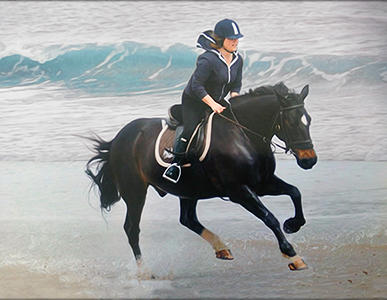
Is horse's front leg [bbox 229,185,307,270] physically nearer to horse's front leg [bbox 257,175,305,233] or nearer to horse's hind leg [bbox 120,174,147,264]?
horse's front leg [bbox 257,175,305,233]

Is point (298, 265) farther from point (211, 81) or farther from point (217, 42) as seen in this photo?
point (217, 42)

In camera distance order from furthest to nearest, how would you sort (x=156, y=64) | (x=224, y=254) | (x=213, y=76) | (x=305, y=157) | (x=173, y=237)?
1. (x=156, y=64)
2. (x=173, y=237)
3. (x=224, y=254)
4. (x=213, y=76)
5. (x=305, y=157)

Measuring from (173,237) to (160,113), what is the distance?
96cm

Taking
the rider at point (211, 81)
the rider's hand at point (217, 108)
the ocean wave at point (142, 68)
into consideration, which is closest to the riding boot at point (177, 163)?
the rider at point (211, 81)

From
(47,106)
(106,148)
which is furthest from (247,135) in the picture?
(47,106)

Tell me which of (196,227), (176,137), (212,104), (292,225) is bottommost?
(196,227)

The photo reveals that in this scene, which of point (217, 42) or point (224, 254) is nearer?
point (217, 42)

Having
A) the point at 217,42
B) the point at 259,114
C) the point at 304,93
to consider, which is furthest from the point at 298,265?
the point at 217,42

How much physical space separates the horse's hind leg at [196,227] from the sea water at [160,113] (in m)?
0.08

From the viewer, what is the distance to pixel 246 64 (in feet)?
13.2

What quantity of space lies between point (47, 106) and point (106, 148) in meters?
0.62

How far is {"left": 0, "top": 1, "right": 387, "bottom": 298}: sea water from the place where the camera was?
12.9 ft

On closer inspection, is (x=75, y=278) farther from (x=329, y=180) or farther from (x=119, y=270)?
(x=329, y=180)

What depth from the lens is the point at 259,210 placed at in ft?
11.0
